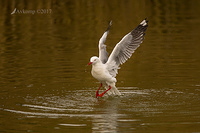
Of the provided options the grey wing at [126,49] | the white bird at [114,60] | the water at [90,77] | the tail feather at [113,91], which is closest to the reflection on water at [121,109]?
the water at [90,77]

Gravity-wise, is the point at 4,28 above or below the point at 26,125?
above

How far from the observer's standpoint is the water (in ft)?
30.0

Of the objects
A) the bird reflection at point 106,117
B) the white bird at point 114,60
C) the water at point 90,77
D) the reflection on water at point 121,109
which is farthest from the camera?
the white bird at point 114,60

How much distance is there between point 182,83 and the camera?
39.7ft

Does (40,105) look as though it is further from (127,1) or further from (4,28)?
(127,1)

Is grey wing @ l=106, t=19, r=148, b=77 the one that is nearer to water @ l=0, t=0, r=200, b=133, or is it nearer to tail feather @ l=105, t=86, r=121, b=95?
tail feather @ l=105, t=86, r=121, b=95

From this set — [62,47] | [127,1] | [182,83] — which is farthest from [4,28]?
[182,83]

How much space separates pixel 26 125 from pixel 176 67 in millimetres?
5836

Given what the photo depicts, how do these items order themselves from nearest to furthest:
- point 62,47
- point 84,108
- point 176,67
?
point 84,108
point 176,67
point 62,47

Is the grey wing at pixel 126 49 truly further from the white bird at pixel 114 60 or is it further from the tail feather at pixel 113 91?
the tail feather at pixel 113 91

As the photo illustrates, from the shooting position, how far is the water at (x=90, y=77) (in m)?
9.13

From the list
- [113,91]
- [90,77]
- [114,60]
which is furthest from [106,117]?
[90,77]

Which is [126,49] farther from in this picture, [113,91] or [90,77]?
[90,77]

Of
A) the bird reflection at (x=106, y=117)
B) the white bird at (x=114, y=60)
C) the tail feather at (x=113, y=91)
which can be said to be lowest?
the bird reflection at (x=106, y=117)
